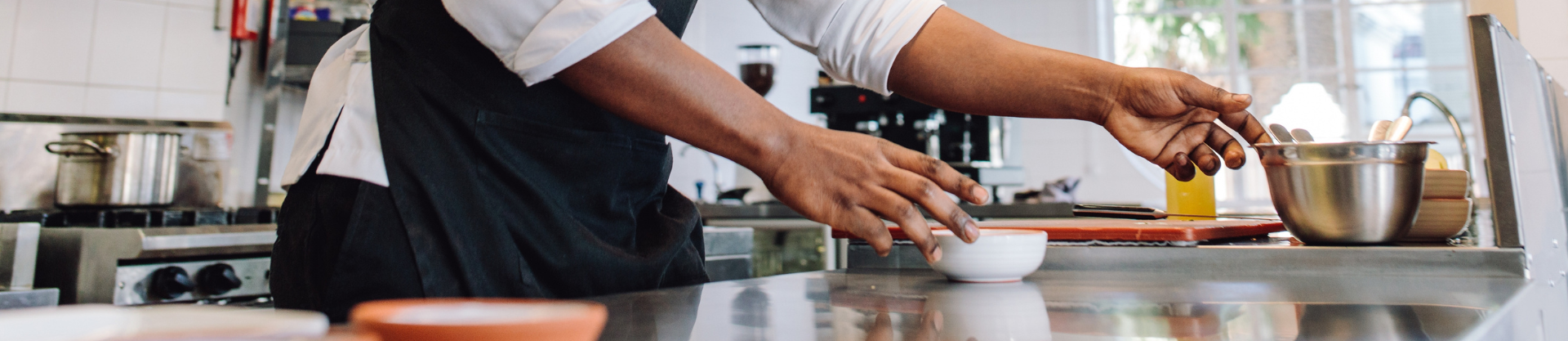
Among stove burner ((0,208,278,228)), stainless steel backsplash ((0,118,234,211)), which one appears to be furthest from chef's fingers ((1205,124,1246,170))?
stainless steel backsplash ((0,118,234,211))

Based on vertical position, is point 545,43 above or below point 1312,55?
below

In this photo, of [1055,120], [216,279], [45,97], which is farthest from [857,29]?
[1055,120]

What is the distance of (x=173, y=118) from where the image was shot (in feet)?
8.34

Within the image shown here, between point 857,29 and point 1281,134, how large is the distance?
0.46 m

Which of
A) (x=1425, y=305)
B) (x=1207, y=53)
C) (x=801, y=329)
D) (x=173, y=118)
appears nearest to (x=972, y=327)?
(x=801, y=329)

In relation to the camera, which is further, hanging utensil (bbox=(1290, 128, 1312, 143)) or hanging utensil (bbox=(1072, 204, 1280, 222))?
hanging utensil (bbox=(1072, 204, 1280, 222))

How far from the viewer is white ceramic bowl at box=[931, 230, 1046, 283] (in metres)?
0.79

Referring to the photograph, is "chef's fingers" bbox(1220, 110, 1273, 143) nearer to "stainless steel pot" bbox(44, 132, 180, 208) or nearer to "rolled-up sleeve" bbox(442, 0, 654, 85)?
"rolled-up sleeve" bbox(442, 0, 654, 85)

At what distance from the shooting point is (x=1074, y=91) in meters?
0.96

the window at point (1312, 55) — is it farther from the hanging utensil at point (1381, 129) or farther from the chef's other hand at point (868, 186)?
the chef's other hand at point (868, 186)

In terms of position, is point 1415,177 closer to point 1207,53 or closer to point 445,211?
point 445,211

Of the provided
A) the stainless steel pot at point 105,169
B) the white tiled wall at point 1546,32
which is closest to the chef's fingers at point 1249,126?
the white tiled wall at point 1546,32

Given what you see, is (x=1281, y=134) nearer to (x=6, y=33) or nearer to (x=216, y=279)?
(x=216, y=279)

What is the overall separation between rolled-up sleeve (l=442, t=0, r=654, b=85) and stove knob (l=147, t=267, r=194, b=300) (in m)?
1.46
